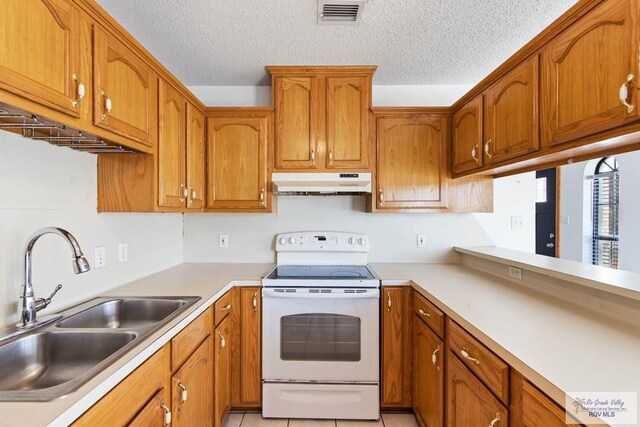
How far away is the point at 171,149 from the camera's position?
5.59 feet

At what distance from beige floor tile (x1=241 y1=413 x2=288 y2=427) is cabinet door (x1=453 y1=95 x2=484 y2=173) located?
2069 mm

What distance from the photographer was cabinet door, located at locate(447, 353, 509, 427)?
99cm


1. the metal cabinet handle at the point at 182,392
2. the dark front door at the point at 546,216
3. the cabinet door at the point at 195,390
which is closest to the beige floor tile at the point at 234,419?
the cabinet door at the point at 195,390

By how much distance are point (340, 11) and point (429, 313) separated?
1.71 meters

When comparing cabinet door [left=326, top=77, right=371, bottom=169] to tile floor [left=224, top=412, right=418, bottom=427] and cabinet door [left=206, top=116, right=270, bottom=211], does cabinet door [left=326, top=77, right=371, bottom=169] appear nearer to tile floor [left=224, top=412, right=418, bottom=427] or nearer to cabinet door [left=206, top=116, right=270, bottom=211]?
cabinet door [left=206, top=116, right=270, bottom=211]

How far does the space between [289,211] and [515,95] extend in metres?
1.70

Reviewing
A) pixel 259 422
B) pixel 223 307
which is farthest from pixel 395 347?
pixel 223 307

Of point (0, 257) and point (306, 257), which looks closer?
point (0, 257)

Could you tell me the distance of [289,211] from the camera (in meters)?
2.46

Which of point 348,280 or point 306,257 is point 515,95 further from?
point 306,257

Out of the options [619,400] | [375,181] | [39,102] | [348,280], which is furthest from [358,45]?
[619,400]

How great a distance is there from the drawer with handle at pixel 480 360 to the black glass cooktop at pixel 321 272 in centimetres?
69

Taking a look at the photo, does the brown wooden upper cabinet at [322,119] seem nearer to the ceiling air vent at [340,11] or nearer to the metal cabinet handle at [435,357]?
the ceiling air vent at [340,11]

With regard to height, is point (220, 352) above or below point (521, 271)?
below
